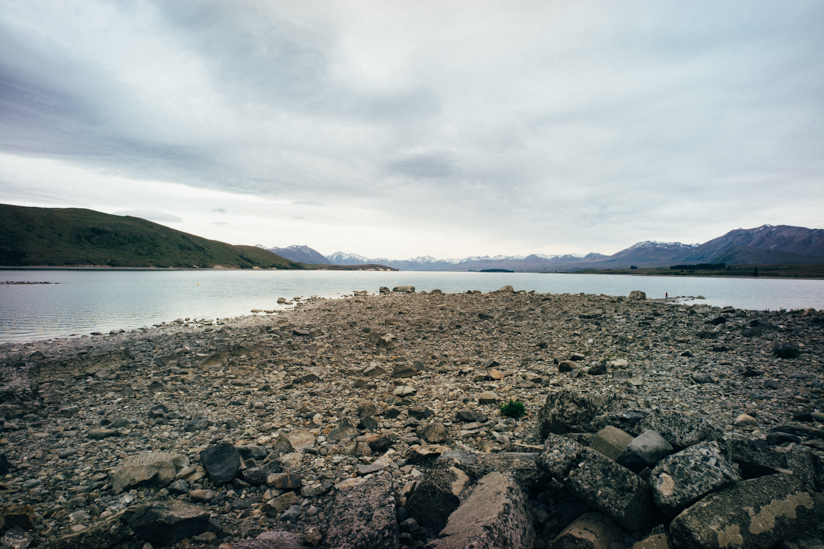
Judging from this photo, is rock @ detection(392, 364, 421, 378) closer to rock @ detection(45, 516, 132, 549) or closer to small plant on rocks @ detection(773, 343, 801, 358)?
rock @ detection(45, 516, 132, 549)

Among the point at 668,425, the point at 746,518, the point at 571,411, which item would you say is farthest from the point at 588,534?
the point at 571,411

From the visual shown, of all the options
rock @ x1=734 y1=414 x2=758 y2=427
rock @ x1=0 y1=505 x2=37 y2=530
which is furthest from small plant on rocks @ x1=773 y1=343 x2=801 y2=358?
rock @ x1=0 y1=505 x2=37 y2=530

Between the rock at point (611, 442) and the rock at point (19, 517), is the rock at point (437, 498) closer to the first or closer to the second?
the rock at point (611, 442)

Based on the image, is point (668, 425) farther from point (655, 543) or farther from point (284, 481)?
point (284, 481)

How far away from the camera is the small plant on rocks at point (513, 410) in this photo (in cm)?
888

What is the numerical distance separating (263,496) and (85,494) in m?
3.10

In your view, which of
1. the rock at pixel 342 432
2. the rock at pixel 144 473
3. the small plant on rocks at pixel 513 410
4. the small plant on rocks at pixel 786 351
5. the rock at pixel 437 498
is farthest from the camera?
the small plant on rocks at pixel 786 351

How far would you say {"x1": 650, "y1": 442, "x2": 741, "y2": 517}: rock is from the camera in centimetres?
411

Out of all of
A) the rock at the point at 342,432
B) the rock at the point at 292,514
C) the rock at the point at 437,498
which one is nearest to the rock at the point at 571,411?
the rock at the point at 437,498

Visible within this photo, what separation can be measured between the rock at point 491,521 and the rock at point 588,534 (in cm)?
38

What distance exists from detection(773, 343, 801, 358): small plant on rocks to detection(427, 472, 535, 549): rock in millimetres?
14164

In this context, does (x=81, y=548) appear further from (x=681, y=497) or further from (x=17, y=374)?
(x=17, y=374)

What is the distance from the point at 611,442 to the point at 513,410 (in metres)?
3.48

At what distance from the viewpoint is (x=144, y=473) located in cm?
613
